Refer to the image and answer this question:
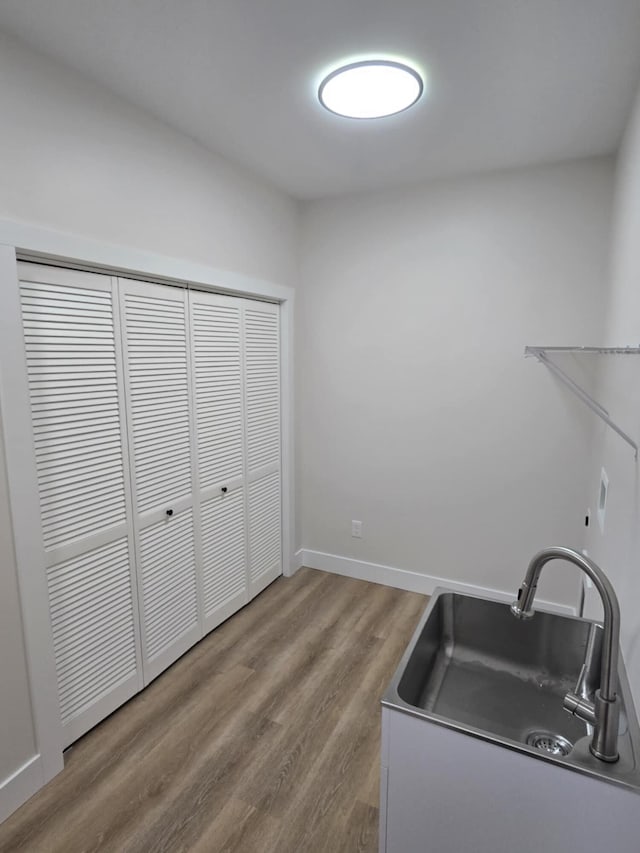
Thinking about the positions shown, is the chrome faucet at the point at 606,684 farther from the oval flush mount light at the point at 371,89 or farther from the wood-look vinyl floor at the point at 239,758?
the oval flush mount light at the point at 371,89

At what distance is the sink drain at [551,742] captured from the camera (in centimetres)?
122

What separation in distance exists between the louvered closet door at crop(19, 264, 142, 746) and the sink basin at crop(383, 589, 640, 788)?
1.34m

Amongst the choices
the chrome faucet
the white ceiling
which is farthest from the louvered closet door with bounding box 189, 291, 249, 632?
the chrome faucet

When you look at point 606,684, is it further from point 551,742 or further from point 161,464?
point 161,464

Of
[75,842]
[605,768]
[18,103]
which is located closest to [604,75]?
[18,103]

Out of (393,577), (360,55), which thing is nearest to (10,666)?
(393,577)

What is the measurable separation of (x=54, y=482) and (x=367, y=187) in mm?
2396

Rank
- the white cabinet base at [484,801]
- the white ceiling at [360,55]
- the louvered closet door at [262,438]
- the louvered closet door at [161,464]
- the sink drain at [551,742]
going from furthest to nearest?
the louvered closet door at [262,438] → the louvered closet door at [161,464] → the white ceiling at [360,55] → the sink drain at [551,742] → the white cabinet base at [484,801]


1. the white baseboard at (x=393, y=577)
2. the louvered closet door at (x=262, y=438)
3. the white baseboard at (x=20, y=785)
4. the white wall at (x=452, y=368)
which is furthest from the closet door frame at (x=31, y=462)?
the white baseboard at (x=393, y=577)

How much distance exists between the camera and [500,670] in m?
1.47

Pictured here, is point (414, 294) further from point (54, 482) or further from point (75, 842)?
point (75, 842)

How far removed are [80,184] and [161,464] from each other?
1207 mm

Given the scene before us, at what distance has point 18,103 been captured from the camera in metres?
1.52

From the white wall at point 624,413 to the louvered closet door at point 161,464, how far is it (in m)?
1.88
